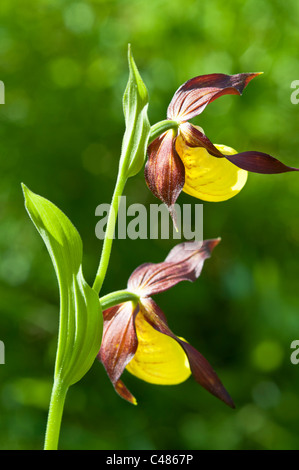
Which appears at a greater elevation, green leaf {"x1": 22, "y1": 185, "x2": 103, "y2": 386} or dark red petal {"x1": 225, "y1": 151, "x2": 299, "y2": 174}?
dark red petal {"x1": 225, "y1": 151, "x2": 299, "y2": 174}

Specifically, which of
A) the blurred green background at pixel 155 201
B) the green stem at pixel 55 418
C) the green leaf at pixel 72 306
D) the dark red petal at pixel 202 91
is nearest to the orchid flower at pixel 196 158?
the dark red petal at pixel 202 91

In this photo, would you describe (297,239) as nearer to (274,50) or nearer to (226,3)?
(274,50)

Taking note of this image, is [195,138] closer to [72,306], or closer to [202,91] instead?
[202,91]

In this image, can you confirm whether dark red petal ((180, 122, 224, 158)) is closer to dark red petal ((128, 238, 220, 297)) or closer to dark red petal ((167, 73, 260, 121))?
dark red petal ((167, 73, 260, 121))

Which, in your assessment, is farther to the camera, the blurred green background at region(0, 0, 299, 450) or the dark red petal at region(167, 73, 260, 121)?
the blurred green background at region(0, 0, 299, 450)

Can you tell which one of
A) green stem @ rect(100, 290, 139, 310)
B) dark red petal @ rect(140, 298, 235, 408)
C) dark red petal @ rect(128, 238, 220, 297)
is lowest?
dark red petal @ rect(140, 298, 235, 408)

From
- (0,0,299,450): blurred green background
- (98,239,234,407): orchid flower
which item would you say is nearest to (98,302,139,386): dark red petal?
(98,239,234,407): orchid flower

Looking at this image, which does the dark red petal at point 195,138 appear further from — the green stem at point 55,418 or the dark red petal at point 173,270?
the green stem at point 55,418

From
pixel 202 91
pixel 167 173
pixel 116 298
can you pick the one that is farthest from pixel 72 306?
pixel 202 91
